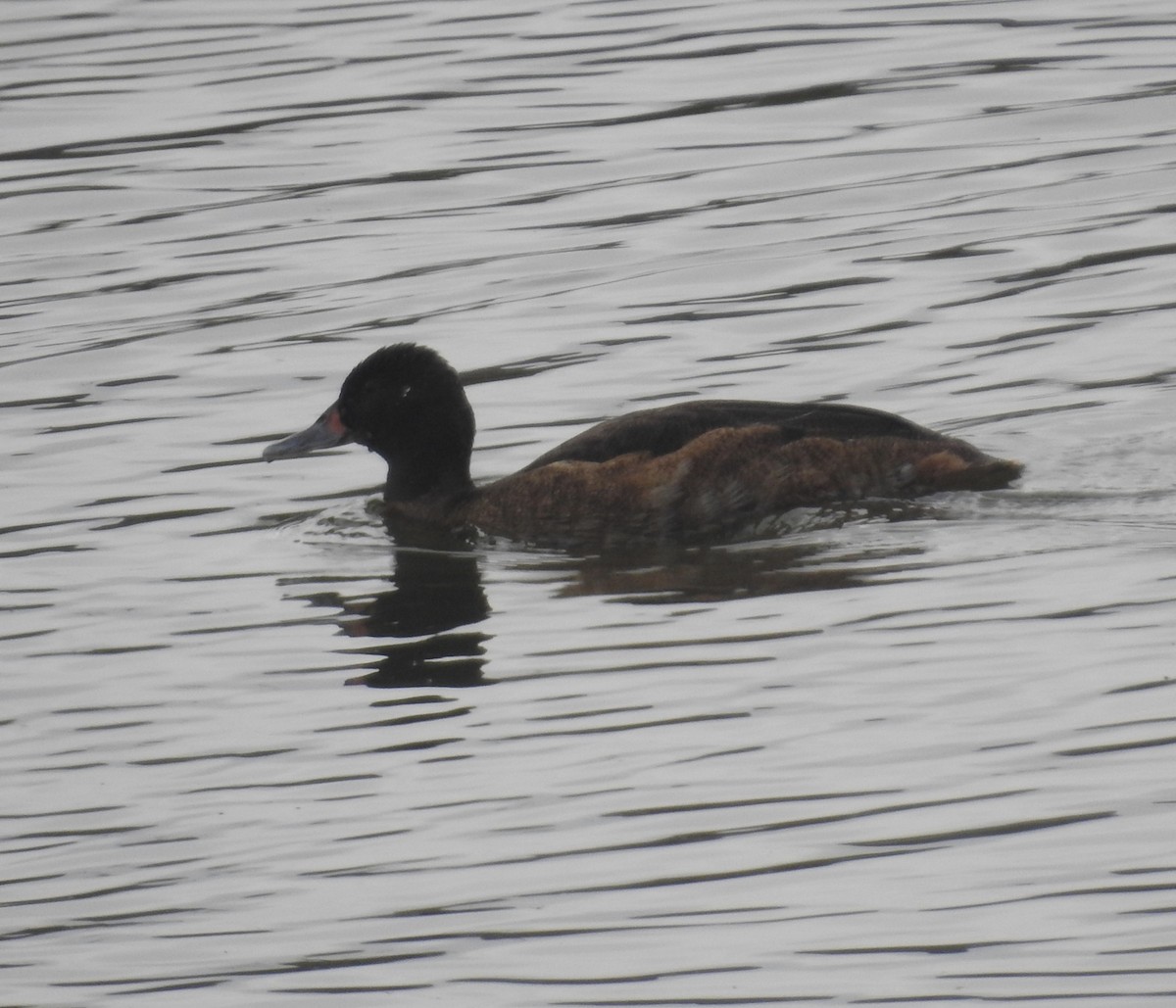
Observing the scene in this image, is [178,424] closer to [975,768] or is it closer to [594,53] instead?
[975,768]

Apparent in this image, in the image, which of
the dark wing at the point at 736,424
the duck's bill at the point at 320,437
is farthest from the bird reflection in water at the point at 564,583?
the duck's bill at the point at 320,437

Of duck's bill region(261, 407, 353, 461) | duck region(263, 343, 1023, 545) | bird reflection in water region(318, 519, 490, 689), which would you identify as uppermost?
duck's bill region(261, 407, 353, 461)

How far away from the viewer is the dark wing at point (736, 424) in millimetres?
9984

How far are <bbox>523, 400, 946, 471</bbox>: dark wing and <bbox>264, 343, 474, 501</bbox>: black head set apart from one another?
90cm

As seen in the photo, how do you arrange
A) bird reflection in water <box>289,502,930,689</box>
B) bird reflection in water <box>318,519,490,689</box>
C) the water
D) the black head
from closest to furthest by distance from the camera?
the water
bird reflection in water <box>318,519,490,689</box>
bird reflection in water <box>289,502,930,689</box>
the black head

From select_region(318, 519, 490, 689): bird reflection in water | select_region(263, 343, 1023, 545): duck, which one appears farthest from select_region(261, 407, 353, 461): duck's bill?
select_region(263, 343, 1023, 545): duck

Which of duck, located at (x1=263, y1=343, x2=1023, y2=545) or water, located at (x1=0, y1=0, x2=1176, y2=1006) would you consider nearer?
water, located at (x1=0, y1=0, x2=1176, y2=1006)

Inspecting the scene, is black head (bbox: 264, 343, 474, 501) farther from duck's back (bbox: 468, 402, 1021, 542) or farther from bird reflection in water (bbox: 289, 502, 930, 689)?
duck's back (bbox: 468, 402, 1021, 542)

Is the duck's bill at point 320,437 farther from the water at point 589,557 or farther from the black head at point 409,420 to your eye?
the water at point 589,557

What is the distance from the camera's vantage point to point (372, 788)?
7176 millimetres

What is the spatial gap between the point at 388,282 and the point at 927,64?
210 inches

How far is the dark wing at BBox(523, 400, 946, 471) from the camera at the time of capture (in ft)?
32.8

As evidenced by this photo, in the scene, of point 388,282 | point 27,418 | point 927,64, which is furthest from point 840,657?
point 927,64

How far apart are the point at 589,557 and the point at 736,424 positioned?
769mm
